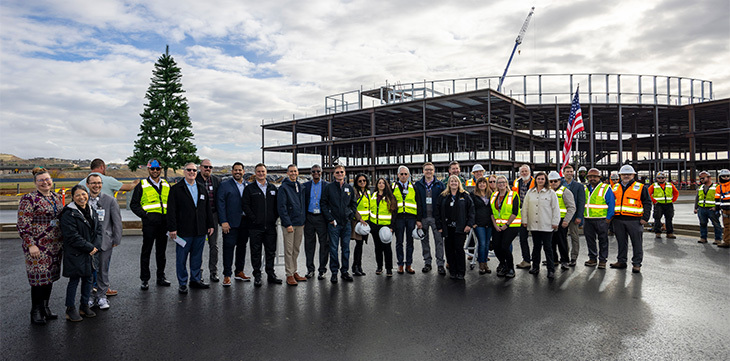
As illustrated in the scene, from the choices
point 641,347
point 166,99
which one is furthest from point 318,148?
point 641,347

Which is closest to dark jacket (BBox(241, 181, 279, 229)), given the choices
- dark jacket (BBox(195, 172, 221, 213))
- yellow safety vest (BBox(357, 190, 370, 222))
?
dark jacket (BBox(195, 172, 221, 213))

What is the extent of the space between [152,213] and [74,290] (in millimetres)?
1771

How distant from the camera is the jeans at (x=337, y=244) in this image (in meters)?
6.98

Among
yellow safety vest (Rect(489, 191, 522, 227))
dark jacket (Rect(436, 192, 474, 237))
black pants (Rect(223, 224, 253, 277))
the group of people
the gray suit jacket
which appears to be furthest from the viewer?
yellow safety vest (Rect(489, 191, 522, 227))

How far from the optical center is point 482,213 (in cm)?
714

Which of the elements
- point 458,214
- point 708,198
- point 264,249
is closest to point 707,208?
point 708,198

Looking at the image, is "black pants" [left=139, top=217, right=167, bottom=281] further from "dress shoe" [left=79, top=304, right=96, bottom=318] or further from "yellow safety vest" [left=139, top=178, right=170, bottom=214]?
"dress shoe" [left=79, top=304, right=96, bottom=318]

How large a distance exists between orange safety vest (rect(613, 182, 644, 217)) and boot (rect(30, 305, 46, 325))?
9.34 meters

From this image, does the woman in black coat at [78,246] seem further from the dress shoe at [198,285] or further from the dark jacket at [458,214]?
the dark jacket at [458,214]

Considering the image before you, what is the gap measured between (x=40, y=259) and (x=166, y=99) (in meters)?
39.5

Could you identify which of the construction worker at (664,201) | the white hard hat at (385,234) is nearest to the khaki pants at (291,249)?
the white hard hat at (385,234)

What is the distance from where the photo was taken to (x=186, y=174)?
631cm

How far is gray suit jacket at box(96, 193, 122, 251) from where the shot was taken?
5.55 meters

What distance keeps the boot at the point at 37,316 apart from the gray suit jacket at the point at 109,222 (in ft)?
3.30
